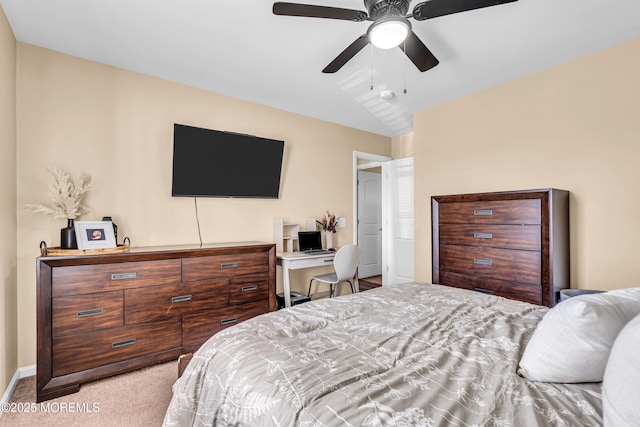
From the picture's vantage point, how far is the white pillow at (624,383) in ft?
2.03

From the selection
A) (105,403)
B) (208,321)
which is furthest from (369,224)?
(105,403)

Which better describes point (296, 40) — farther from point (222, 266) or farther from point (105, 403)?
point (105, 403)

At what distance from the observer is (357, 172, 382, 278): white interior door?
5.54 m

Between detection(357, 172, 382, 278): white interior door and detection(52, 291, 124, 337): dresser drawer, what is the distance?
395cm

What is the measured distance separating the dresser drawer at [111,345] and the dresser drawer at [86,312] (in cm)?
5

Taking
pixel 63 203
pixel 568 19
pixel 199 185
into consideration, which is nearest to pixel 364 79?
pixel 568 19

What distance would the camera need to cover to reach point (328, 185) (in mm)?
4152

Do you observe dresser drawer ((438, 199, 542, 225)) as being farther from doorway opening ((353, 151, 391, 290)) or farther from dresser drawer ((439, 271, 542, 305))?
doorway opening ((353, 151, 391, 290))

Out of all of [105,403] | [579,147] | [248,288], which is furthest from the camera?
[248,288]

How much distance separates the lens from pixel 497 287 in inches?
101

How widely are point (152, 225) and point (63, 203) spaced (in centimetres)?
68

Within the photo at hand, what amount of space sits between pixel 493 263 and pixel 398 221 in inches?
76.1

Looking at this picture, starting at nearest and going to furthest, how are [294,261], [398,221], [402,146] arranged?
[294,261] → [398,221] → [402,146]

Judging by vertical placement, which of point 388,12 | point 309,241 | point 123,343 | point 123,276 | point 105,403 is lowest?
point 105,403
